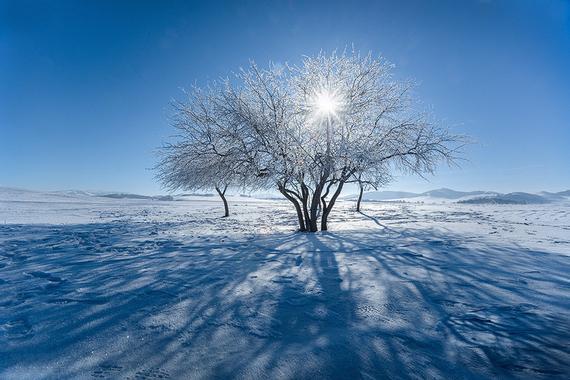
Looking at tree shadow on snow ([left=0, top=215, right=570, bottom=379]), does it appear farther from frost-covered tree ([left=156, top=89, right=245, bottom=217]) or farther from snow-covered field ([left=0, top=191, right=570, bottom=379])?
frost-covered tree ([left=156, top=89, right=245, bottom=217])

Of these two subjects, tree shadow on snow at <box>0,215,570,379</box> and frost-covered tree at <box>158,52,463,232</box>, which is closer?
tree shadow on snow at <box>0,215,570,379</box>

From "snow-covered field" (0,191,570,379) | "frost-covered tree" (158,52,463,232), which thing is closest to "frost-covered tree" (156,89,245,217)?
"frost-covered tree" (158,52,463,232)

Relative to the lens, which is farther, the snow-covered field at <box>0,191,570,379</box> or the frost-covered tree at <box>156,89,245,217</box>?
the frost-covered tree at <box>156,89,245,217</box>

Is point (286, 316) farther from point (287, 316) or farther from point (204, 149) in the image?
point (204, 149)

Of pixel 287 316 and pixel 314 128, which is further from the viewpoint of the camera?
pixel 314 128

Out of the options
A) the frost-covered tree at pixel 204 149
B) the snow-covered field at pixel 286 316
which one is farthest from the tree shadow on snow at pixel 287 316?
the frost-covered tree at pixel 204 149

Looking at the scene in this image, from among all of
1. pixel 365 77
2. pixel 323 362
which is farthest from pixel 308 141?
pixel 323 362

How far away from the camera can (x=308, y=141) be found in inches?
481

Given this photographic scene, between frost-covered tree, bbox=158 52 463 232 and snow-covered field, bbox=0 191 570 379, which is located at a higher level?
frost-covered tree, bbox=158 52 463 232

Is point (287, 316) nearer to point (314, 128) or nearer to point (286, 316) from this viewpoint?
point (286, 316)

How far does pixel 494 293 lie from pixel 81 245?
9.47 metres

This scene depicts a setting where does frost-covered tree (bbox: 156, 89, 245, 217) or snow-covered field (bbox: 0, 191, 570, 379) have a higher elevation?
frost-covered tree (bbox: 156, 89, 245, 217)

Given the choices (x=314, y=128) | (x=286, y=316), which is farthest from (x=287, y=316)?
(x=314, y=128)

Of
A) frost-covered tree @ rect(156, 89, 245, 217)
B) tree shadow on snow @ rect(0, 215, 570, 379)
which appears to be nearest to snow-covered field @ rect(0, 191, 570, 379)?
tree shadow on snow @ rect(0, 215, 570, 379)
